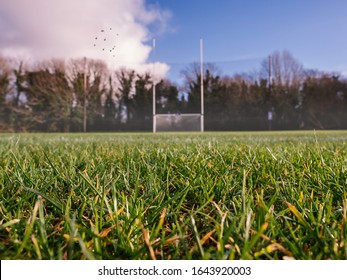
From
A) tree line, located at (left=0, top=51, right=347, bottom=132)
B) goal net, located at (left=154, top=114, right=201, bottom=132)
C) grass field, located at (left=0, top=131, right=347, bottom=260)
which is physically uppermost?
tree line, located at (left=0, top=51, right=347, bottom=132)

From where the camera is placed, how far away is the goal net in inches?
750

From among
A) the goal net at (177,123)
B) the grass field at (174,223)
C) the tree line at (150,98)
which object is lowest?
the grass field at (174,223)

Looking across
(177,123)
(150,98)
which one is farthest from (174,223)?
(150,98)

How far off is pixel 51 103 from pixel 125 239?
21.9 metres

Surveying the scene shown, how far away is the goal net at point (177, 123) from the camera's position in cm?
1905

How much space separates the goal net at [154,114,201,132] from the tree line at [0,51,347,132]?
69.3 inches

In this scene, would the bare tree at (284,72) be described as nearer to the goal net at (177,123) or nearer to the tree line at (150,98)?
the tree line at (150,98)

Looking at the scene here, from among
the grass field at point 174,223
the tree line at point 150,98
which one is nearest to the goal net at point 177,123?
the tree line at point 150,98

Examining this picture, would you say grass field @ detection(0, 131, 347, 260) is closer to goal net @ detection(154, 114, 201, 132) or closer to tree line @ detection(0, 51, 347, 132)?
goal net @ detection(154, 114, 201, 132)

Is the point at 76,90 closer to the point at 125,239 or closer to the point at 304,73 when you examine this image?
the point at 304,73

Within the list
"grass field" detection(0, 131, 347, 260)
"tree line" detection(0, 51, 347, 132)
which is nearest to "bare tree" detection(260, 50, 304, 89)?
"tree line" detection(0, 51, 347, 132)

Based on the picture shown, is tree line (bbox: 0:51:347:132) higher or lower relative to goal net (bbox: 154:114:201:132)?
higher

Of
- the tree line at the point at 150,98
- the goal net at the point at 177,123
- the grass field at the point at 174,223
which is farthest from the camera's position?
the tree line at the point at 150,98

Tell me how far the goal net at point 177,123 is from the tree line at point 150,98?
5.77 feet
